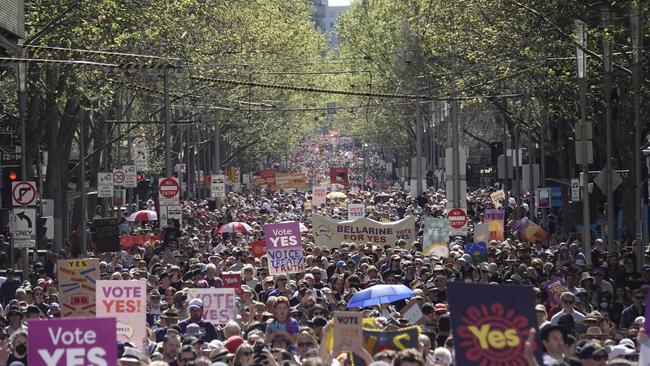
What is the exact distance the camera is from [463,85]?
39.5 m

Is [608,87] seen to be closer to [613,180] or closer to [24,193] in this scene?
[613,180]

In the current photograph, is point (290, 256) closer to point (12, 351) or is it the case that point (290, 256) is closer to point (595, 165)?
point (12, 351)

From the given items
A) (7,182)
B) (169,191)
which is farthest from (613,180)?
(7,182)

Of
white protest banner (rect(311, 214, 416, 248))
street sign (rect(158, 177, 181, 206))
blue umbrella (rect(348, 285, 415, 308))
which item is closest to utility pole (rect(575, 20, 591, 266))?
white protest banner (rect(311, 214, 416, 248))

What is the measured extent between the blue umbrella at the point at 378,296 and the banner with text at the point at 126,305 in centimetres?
291

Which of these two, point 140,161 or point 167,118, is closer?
point 167,118

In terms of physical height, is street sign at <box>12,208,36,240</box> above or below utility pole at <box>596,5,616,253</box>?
below

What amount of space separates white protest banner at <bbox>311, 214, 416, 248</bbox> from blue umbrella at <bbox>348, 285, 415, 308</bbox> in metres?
13.1

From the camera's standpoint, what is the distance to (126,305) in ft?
53.6

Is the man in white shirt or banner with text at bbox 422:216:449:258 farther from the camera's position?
banner with text at bbox 422:216:449:258

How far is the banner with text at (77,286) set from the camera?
765 inches

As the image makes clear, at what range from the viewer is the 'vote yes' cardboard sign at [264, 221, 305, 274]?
24.2m

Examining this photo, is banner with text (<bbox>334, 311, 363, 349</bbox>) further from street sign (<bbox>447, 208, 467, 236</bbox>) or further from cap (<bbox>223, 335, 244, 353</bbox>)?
street sign (<bbox>447, 208, 467, 236</bbox>)

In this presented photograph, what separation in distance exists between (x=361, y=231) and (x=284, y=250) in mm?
7673
